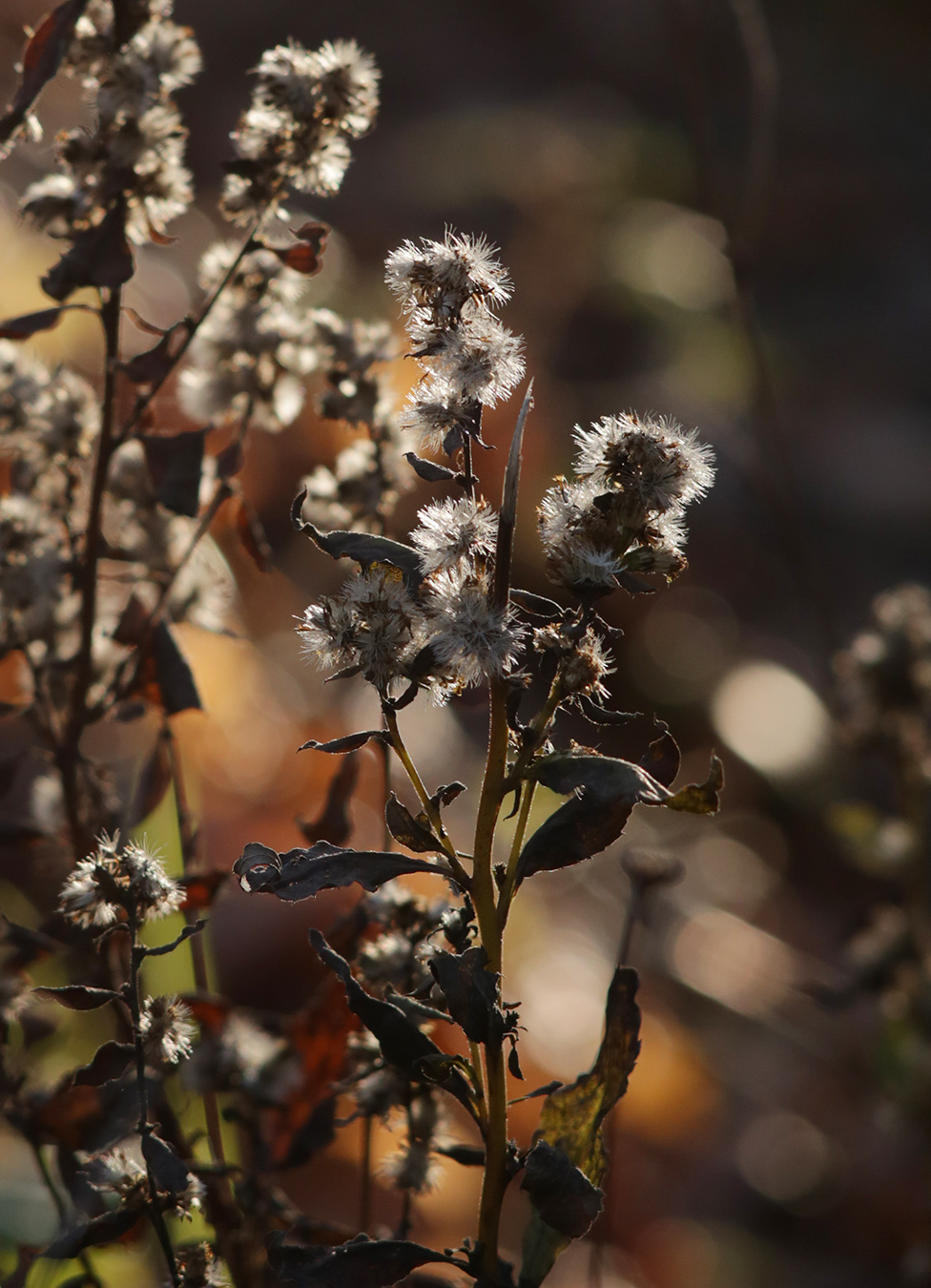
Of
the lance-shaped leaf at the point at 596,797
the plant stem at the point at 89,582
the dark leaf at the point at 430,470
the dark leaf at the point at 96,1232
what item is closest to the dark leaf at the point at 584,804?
the lance-shaped leaf at the point at 596,797

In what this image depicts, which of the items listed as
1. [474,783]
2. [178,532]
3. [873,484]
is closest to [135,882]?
[178,532]

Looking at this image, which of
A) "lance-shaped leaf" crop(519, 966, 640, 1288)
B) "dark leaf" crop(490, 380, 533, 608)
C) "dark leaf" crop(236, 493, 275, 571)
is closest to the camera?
"dark leaf" crop(490, 380, 533, 608)

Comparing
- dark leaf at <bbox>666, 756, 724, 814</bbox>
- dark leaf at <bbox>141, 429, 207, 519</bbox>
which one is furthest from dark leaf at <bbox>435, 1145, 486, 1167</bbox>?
dark leaf at <bbox>141, 429, 207, 519</bbox>

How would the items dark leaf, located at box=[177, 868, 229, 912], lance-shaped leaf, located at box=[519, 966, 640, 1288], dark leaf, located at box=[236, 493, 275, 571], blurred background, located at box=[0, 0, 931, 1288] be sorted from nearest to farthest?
lance-shaped leaf, located at box=[519, 966, 640, 1288] < dark leaf, located at box=[177, 868, 229, 912] < dark leaf, located at box=[236, 493, 275, 571] < blurred background, located at box=[0, 0, 931, 1288]

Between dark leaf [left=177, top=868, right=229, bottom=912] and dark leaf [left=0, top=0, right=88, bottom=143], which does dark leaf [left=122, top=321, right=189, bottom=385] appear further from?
dark leaf [left=177, top=868, right=229, bottom=912]

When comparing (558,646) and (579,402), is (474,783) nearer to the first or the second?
(579,402)

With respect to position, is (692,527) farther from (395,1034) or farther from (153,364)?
(395,1034)

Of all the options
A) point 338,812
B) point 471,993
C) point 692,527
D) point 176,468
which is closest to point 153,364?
point 176,468
